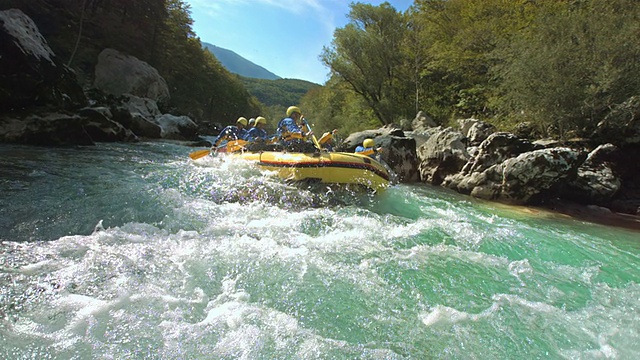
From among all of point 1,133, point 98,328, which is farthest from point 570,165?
point 1,133

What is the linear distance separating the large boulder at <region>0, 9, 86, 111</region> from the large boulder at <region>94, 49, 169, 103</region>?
55.1ft

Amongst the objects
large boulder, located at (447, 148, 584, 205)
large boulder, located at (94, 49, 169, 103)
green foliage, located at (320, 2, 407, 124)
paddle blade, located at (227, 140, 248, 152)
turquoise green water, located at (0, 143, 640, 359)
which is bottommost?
turquoise green water, located at (0, 143, 640, 359)

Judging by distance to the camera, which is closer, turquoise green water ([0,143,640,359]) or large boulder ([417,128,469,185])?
turquoise green water ([0,143,640,359])

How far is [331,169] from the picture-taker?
6281mm

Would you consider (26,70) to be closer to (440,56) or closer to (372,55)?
(372,55)

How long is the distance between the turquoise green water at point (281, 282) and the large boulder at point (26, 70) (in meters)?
4.60

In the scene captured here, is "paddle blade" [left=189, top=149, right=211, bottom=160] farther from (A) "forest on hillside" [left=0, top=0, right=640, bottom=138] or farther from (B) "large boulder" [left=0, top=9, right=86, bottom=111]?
(A) "forest on hillside" [left=0, top=0, right=640, bottom=138]

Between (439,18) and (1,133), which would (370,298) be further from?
(439,18)

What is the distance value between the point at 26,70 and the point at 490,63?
18565 mm

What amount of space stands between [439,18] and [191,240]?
82.3 feet

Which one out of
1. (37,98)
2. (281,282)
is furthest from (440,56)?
(281,282)

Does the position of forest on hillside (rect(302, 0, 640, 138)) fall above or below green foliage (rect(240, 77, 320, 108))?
below

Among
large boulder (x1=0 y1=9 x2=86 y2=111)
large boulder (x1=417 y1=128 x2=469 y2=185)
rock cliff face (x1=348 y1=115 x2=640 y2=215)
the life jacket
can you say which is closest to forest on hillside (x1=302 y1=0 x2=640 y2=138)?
rock cliff face (x1=348 y1=115 x2=640 y2=215)

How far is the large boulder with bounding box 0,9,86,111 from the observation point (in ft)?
28.2
